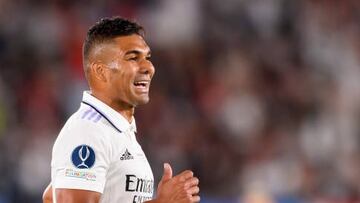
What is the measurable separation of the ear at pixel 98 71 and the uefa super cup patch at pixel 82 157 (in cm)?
41

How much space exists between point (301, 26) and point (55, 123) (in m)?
3.79

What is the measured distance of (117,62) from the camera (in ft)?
13.6

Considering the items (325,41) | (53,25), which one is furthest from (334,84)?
(53,25)

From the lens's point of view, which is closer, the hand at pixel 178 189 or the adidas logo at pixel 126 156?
the hand at pixel 178 189

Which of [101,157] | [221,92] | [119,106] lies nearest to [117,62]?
[119,106]

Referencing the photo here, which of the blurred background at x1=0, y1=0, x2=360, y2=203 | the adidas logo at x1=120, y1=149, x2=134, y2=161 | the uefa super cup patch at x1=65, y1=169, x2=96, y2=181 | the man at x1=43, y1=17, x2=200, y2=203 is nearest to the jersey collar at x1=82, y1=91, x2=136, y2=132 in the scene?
the man at x1=43, y1=17, x2=200, y2=203

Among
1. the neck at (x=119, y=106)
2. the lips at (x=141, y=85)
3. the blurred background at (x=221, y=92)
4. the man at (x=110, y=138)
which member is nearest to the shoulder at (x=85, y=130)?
the man at (x=110, y=138)

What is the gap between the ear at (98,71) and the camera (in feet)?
13.6

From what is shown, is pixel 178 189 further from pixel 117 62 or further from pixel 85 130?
pixel 117 62

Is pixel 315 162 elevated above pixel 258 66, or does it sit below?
below

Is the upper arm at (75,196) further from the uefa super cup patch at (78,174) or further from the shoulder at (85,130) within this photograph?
the shoulder at (85,130)

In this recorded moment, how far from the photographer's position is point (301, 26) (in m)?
12.5

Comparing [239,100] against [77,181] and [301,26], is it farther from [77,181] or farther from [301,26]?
[77,181]

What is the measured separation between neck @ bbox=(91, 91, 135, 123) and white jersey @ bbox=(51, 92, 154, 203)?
3 cm
